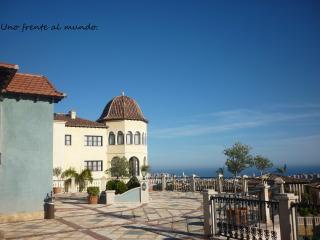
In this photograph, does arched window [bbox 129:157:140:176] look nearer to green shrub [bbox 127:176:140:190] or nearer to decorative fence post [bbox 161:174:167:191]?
decorative fence post [bbox 161:174:167:191]

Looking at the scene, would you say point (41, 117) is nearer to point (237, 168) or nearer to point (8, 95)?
point (8, 95)

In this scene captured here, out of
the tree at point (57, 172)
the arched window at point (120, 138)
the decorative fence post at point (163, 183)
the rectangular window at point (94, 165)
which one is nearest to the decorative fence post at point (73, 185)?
the tree at point (57, 172)

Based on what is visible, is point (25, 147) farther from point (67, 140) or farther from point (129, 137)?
point (129, 137)

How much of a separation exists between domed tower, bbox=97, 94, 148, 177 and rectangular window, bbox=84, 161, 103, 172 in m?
0.92

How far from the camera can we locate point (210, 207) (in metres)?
11.9

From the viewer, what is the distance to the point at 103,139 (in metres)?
37.5

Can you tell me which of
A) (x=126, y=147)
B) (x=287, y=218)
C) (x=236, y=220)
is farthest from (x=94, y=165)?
Answer: (x=287, y=218)

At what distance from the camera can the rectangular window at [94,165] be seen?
36.1m

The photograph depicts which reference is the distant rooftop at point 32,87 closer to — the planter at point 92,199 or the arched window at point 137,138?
the planter at point 92,199

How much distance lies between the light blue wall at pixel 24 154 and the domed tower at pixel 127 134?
20.8 meters

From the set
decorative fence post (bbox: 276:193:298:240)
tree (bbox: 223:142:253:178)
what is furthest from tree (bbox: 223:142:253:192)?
decorative fence post (bbox: 276:193:298:240)

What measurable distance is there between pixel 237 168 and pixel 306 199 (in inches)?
425

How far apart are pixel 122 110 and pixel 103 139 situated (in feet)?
13.1

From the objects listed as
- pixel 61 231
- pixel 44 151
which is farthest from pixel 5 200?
pixel 61 231
